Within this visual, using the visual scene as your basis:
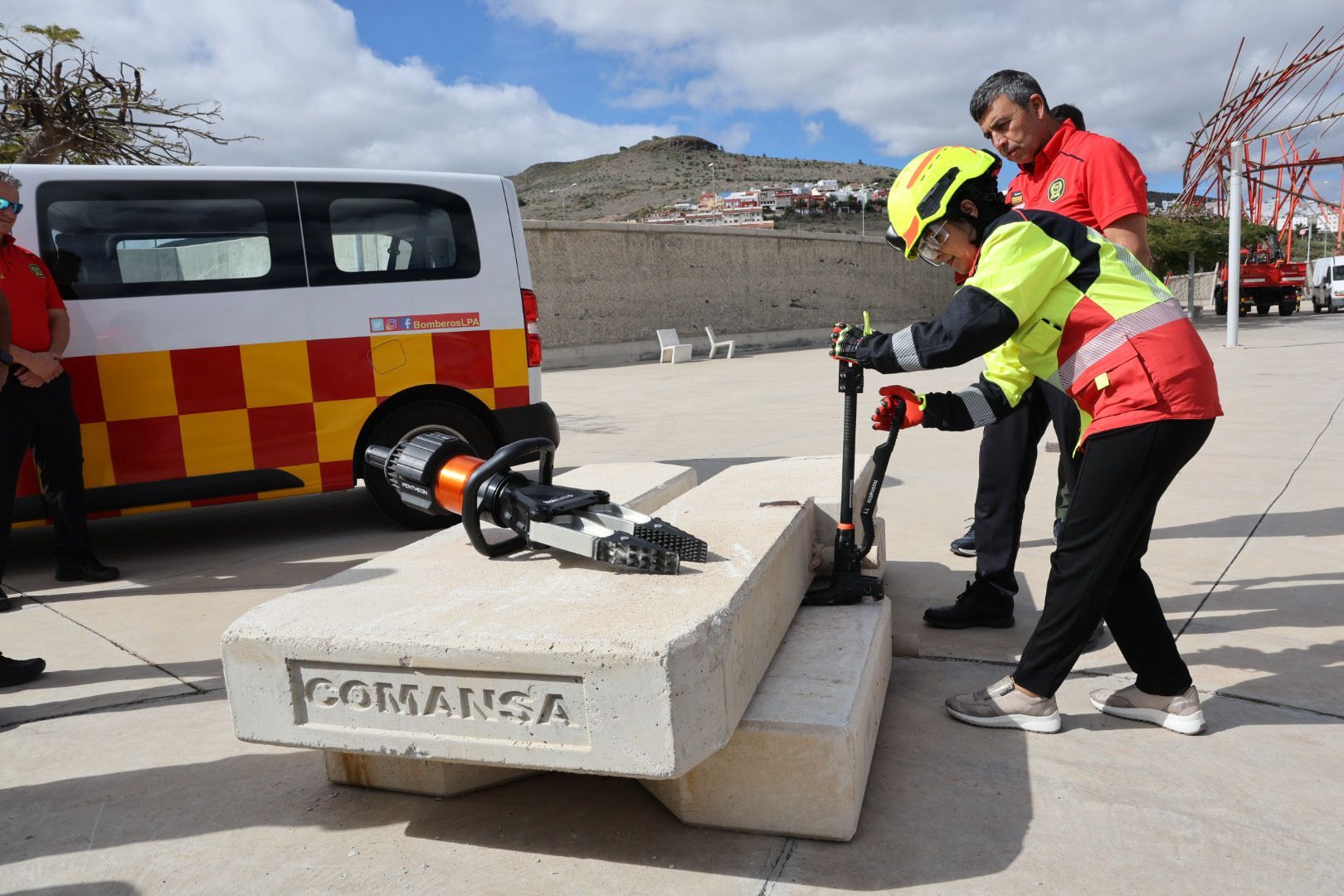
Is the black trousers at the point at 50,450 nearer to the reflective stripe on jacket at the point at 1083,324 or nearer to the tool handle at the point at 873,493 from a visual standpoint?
the tool handle at the point at 873,493

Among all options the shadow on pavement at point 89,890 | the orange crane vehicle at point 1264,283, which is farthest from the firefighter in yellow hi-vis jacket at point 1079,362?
the orange crane vehicle at point 1264,283

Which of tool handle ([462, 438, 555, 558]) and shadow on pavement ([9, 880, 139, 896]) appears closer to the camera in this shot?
shadow on pavement ([9, 880, 139, 896])

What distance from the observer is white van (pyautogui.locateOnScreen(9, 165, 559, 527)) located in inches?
169

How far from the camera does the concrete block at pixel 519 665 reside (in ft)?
5.43

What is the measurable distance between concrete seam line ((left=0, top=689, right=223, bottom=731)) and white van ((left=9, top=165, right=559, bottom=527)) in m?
1.83

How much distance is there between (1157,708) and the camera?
2.40 metres

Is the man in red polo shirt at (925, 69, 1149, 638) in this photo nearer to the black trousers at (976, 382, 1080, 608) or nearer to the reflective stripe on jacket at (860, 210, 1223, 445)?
the black trousers at (976, 382, 1080, 608)

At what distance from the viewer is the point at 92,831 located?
2.04 metres

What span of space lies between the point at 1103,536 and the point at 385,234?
12.7 feet

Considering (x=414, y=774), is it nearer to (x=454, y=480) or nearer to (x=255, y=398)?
(x=454, y=480)

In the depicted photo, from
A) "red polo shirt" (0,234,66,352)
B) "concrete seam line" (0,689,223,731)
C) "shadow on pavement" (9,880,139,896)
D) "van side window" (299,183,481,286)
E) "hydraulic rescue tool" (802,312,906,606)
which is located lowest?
"shadow on pavement" (9,880,139,896)

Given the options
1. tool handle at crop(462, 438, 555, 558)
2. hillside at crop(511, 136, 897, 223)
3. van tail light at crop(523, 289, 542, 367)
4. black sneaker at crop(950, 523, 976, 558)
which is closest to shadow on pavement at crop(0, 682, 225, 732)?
tool handle at crop(462, 438, 555, 558)

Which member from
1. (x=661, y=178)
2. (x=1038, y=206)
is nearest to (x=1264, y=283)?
(x=1038, y=206)

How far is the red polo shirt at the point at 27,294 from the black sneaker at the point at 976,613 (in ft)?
12.0
